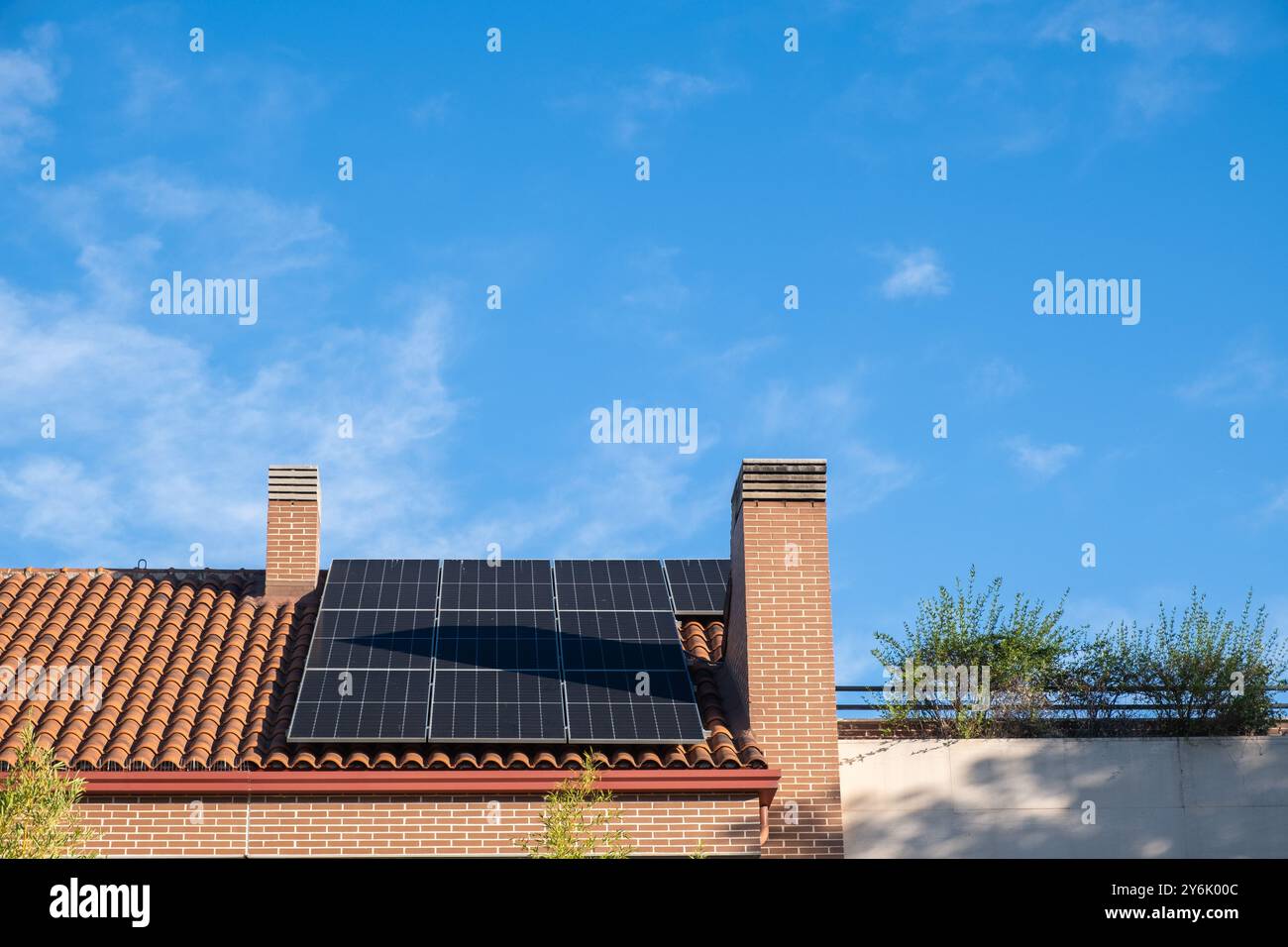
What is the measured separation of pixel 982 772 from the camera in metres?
17.6

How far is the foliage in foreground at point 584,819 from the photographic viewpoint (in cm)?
1461

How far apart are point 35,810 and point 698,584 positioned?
1007cm

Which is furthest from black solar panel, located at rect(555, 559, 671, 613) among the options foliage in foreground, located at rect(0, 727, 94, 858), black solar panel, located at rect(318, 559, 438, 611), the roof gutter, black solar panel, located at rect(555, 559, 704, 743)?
foliage in foreground, located at rect(0, 727, 94, 858)

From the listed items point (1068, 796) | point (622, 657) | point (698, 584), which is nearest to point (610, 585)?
point (698, 584)

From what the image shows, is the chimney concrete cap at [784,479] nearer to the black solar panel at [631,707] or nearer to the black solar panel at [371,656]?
the black solar panel at [631,707]

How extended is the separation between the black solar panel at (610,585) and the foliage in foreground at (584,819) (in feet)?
12.6

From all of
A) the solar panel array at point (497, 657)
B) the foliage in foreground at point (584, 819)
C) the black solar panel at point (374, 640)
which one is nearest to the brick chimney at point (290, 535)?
the black solar panel at point (374, 640)

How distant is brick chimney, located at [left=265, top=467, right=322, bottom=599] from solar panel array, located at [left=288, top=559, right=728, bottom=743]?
448 millimetres

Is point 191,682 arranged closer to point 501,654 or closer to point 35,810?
point 501,654

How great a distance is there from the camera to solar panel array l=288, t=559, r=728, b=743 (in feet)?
53.6

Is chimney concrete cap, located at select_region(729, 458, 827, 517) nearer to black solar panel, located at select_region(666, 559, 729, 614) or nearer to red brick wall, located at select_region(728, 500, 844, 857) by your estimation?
red brick wall, located at select_region(728, 500, 844, 857)

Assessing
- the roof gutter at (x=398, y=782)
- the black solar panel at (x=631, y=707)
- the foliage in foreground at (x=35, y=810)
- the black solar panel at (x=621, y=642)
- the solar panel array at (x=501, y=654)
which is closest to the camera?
the foliage in foreground at (x=35, y=810)
